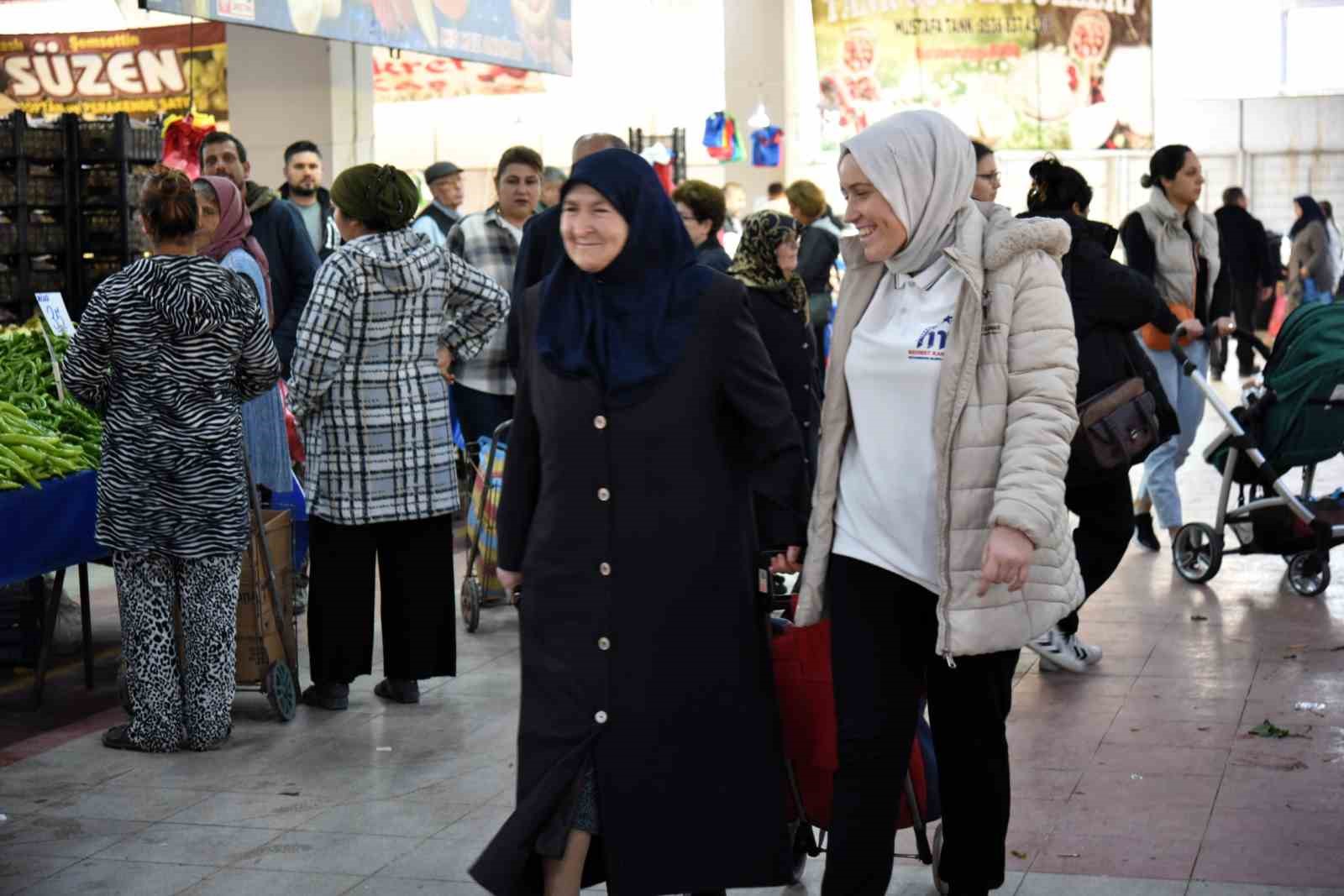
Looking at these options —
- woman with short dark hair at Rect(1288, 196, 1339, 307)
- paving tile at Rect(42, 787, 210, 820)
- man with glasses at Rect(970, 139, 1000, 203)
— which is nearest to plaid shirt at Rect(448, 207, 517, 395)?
man with glasses at Rect(970, 139, 1000, 203)

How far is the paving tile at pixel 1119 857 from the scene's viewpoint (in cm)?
457

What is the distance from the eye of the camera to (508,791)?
5.50 m

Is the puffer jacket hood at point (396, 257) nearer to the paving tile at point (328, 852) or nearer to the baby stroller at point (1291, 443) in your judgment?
the paving tile at point (328, 852)

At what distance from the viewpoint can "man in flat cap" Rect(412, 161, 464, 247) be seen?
1105 cm

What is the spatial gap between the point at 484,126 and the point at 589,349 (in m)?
26.4

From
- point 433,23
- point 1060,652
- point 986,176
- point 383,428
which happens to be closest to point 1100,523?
point 1060,652

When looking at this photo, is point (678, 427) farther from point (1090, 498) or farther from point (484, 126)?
point (484, 126)

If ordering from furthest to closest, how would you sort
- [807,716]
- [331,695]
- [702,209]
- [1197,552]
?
[702,209]
[1197,552]
[331,695]
[807,716]

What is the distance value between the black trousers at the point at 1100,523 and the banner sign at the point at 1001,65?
20.3 metres

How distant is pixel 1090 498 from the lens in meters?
6.27

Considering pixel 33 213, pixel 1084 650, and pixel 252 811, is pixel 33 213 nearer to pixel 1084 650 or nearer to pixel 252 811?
pixel 252 811

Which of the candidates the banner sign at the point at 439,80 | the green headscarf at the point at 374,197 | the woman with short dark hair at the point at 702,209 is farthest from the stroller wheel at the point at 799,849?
the banner sign at the point at 439,80

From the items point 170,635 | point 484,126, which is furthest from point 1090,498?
point 484,126

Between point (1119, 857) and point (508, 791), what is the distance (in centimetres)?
183
